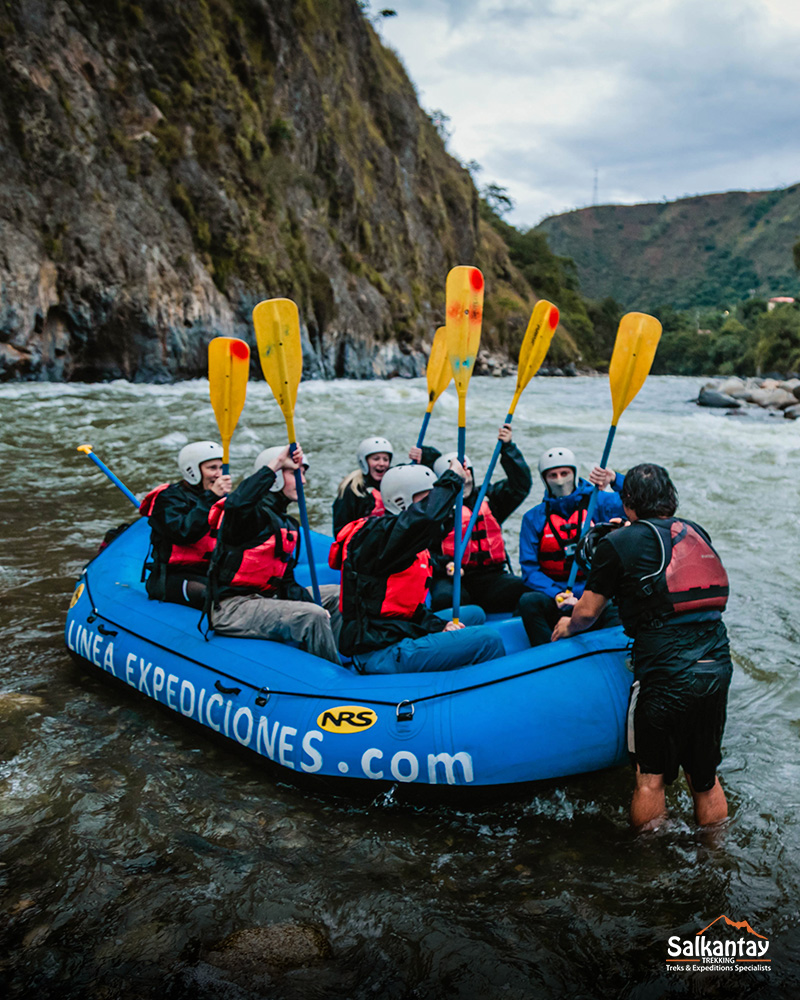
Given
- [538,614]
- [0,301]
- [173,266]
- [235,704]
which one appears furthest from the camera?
[173,266]

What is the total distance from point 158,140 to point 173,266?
292 cm

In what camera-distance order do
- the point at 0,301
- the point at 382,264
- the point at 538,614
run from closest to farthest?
the point at 538,614, the point at 0,301, the point at 382,264

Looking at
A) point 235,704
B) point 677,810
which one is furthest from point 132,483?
point 677,810

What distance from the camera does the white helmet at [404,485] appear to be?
289cm

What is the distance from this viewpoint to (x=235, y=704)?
2.99 m

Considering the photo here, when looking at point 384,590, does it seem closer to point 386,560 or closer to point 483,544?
point 386,560

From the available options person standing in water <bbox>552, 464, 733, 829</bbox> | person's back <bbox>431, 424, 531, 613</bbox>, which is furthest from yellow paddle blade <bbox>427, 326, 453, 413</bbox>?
person standing in water <bbox>552, 464, 733, 829</bbox>

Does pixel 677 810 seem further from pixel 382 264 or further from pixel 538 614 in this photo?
pixel 382 264

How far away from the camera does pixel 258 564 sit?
3.31 metres

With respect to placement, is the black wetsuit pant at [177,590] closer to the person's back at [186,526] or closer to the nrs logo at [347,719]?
the person's back at [186,526]

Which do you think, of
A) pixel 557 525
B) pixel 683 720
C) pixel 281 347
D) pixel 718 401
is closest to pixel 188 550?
pixel 281 347

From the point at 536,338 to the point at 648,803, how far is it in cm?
284

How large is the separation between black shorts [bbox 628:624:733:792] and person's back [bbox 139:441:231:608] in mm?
2215

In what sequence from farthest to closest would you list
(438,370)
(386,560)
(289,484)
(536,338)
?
(438,370), (536,338), (289,484), (386,560)
